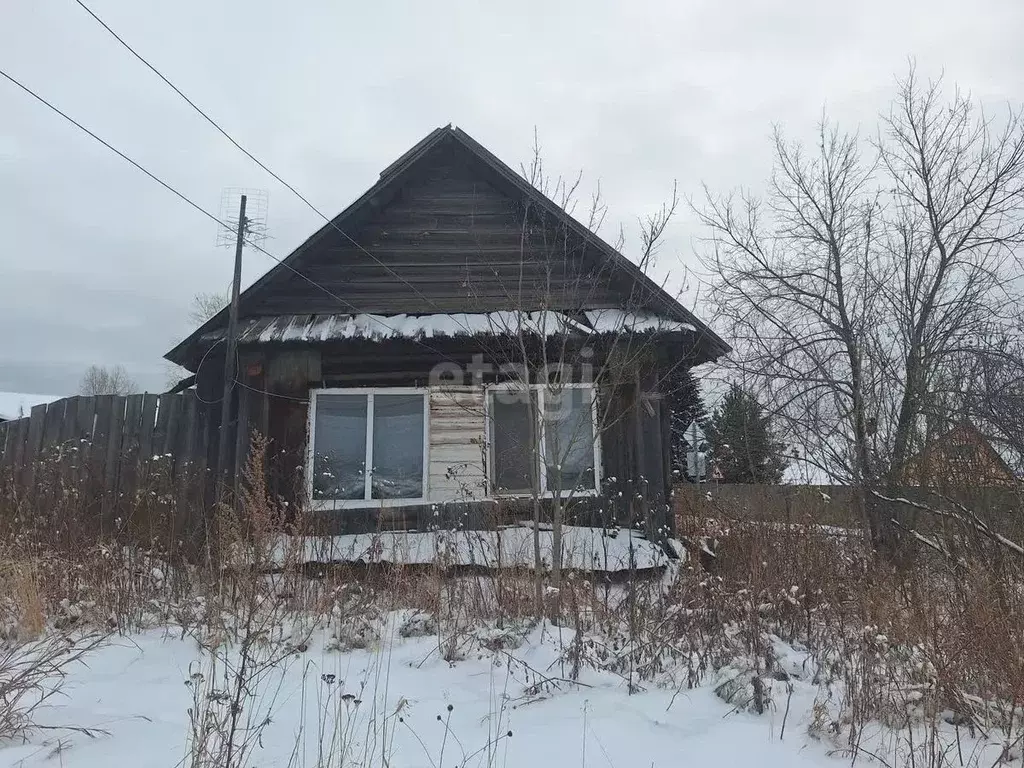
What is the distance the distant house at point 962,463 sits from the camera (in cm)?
558

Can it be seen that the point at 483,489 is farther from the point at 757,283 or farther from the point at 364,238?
the point at 757,283

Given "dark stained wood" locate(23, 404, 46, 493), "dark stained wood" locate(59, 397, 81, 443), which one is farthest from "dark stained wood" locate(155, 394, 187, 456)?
"dark stained wood" locate(23, 404, 46, 493)

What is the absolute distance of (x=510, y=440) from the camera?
351 inches

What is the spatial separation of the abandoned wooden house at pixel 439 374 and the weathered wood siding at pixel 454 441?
0.02 meters

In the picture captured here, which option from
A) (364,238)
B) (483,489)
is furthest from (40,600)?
(364,238)

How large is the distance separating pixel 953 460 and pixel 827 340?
7.59 metres

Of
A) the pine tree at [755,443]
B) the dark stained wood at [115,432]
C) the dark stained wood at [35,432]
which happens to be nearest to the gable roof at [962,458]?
the pine tree at [755,443]

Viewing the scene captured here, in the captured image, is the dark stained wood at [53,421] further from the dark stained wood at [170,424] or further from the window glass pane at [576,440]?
the window glass pane at [576,440]

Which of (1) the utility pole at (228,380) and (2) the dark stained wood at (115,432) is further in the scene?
(2) the dark stained wood at (115,432)

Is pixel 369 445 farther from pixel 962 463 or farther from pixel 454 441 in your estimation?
pixel 962 463

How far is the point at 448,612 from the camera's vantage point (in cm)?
523

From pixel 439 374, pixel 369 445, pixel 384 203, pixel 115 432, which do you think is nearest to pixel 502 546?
pixel 369 445

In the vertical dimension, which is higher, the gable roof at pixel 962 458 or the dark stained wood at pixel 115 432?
the dark stained wood at pixel 115 432

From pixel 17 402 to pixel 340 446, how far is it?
35.2 meters
